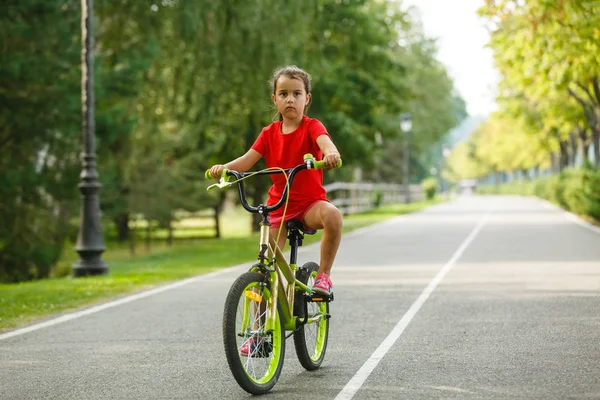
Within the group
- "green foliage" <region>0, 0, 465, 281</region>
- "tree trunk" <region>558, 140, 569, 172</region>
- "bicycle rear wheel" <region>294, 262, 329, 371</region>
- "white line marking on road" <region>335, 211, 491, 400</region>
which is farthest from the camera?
"tree trunk" <region>558, 140, 569, 172</region>

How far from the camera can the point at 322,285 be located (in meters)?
6.51

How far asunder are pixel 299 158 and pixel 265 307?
3.31 feet

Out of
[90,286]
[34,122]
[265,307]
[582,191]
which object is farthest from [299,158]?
[582,191]

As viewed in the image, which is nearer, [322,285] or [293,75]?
[293,75]

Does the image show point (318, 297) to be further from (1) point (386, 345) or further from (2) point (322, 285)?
(1) point (386, 345)

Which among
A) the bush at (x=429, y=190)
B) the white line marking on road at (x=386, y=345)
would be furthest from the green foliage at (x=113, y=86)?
the bush at (x=429, y=190)

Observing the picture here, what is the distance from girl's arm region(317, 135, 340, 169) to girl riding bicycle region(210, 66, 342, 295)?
1cm

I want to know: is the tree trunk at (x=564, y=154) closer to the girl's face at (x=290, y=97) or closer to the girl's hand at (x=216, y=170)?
the girl's face at (x=290, y=97)

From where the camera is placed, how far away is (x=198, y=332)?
339 inches

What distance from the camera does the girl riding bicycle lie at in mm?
6258

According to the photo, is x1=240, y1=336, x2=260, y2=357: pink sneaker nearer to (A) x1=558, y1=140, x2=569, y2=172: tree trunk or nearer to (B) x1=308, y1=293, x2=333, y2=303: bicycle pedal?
(B) x1=308, y1=293, x2=333, y2=303: bicycle pedal

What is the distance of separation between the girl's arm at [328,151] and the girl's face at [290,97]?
0.24 metres

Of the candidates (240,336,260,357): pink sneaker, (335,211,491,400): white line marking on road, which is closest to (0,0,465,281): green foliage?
(335,211,491,400): white line marking on road

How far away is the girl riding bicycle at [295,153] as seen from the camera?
626 cm
